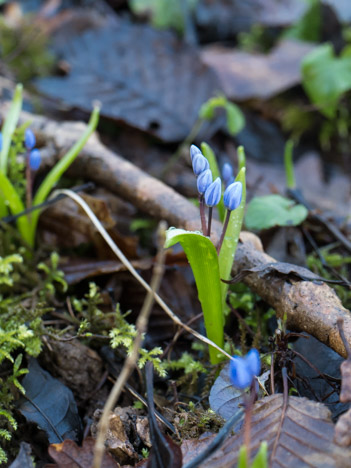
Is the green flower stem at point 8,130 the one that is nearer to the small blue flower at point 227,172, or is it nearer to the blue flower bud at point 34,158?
the blue flower bud at point 34,158

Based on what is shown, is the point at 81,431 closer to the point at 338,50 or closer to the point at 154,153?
the point at 154,153

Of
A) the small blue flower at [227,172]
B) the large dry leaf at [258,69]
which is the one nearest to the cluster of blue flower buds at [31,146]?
the small blue flower at [227,172]

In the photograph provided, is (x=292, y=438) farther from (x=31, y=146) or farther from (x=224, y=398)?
(x=31, y=146)

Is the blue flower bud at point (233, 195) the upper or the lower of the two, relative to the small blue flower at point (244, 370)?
upper

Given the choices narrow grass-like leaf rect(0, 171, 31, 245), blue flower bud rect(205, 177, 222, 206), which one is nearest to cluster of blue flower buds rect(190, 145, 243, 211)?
blue flower bud rect(205, 177, 222, 206)

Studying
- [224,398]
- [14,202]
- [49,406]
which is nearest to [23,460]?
[49,406]

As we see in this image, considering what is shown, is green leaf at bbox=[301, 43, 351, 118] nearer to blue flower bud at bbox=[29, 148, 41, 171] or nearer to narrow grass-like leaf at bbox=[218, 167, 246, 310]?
narrow grass-like leaf at bbox=[218, 167, 246, 310]
